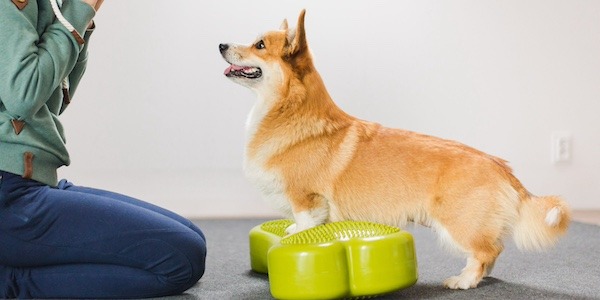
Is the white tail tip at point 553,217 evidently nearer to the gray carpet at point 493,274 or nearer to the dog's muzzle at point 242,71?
the gray carpet at point 493,274

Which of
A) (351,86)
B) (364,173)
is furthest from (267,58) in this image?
(351,86)

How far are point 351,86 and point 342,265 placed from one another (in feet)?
7.56

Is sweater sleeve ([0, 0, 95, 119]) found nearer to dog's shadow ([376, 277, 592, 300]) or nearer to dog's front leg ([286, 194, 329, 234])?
dog's front leg ([286, 194, 329, 234])

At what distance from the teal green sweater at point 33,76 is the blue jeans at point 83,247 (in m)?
0.07

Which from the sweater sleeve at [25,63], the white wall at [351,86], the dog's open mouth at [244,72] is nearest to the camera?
the sweater sleeve at [25,63]

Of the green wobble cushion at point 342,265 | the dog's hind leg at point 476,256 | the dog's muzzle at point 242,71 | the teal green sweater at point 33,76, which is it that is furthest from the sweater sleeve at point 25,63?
the dog's hind leg at point 476,256

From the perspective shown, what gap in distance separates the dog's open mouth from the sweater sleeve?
1.90ft

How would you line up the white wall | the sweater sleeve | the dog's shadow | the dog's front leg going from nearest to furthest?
the sweater sleeve
the dog's shadow
the dog's front leg
the white wall

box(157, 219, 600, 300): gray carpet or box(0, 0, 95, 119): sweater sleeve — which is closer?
box(0, 0, 95, 119): sweater sleeve

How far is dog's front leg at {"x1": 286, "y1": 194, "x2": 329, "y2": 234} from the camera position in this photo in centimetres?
218

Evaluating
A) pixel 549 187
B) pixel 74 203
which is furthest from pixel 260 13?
pixel 74 203

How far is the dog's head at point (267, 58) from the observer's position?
223cm

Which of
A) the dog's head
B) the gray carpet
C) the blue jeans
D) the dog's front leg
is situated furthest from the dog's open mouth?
the gray carpet

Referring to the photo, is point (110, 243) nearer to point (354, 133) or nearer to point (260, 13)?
point (354, 133)
